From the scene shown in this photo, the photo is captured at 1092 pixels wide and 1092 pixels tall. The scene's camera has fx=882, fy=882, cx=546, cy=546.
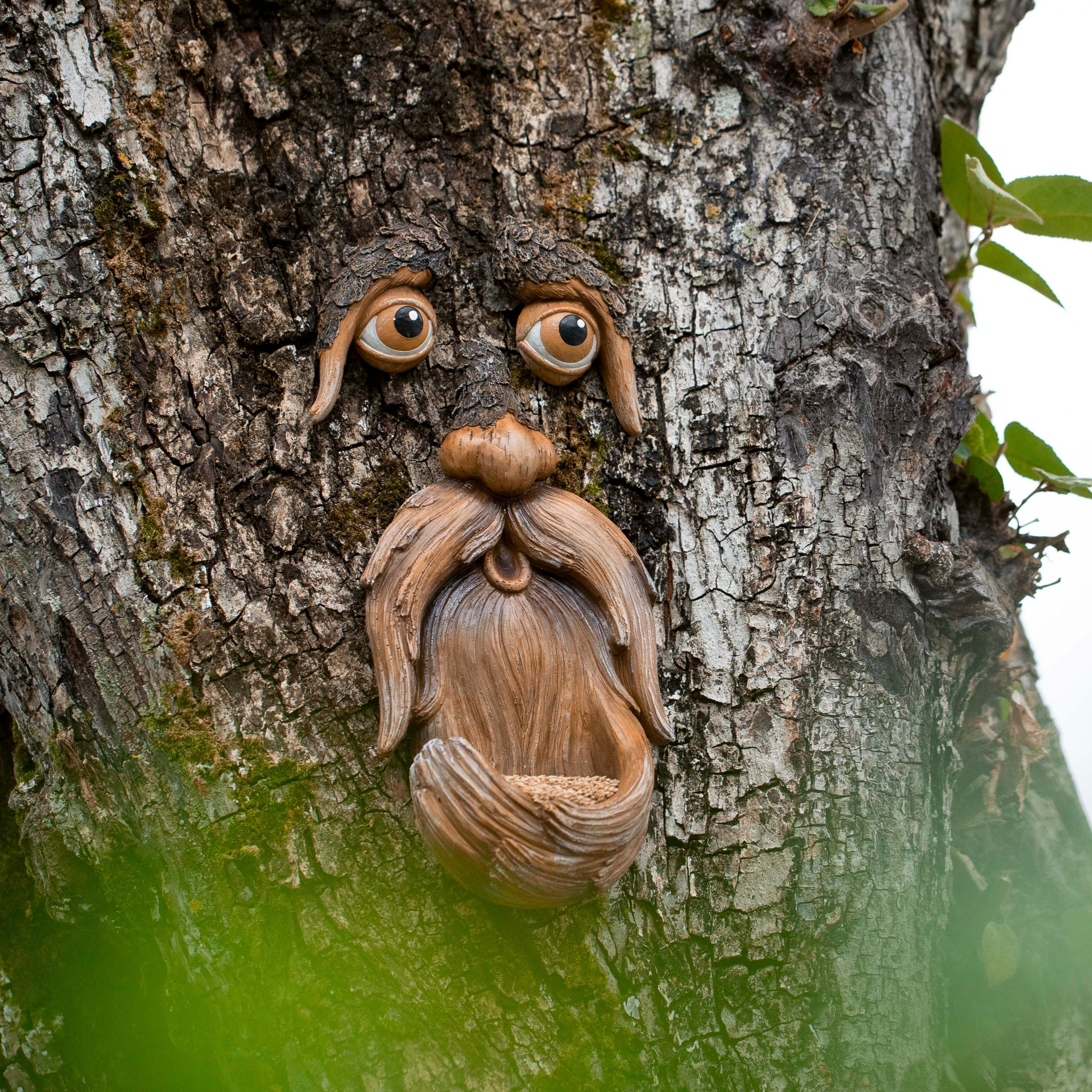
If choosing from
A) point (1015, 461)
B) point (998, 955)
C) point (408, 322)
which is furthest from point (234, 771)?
point (1015, 461)

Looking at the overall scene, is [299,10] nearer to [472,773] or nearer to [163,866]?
[472,773]

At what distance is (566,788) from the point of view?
43.1 inches

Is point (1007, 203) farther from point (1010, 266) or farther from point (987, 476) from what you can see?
point (987, 476)

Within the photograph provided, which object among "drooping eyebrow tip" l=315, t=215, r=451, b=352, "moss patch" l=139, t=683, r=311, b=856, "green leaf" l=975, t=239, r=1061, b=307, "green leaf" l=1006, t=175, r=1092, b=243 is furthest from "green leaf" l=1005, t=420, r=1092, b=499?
"moss patch" l=139, t=683, r=311, b=856

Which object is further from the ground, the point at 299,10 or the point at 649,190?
the point at 299,10

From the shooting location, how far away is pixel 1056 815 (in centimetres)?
193

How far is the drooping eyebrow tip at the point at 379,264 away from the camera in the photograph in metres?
1.23

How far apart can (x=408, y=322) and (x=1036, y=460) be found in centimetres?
122

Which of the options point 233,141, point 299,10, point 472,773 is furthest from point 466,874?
point 299,10

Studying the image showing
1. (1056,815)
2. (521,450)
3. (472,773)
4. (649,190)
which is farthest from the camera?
(1056,815)

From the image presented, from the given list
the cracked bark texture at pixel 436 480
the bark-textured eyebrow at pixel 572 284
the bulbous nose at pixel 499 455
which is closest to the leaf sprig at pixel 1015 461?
the cracked bark texture at pixel 436 480

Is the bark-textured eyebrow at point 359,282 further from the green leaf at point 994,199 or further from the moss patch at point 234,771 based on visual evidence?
the green leaf at point 994,199

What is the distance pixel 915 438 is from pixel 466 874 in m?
0.99

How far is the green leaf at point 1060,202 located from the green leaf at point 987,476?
425 millimetres
